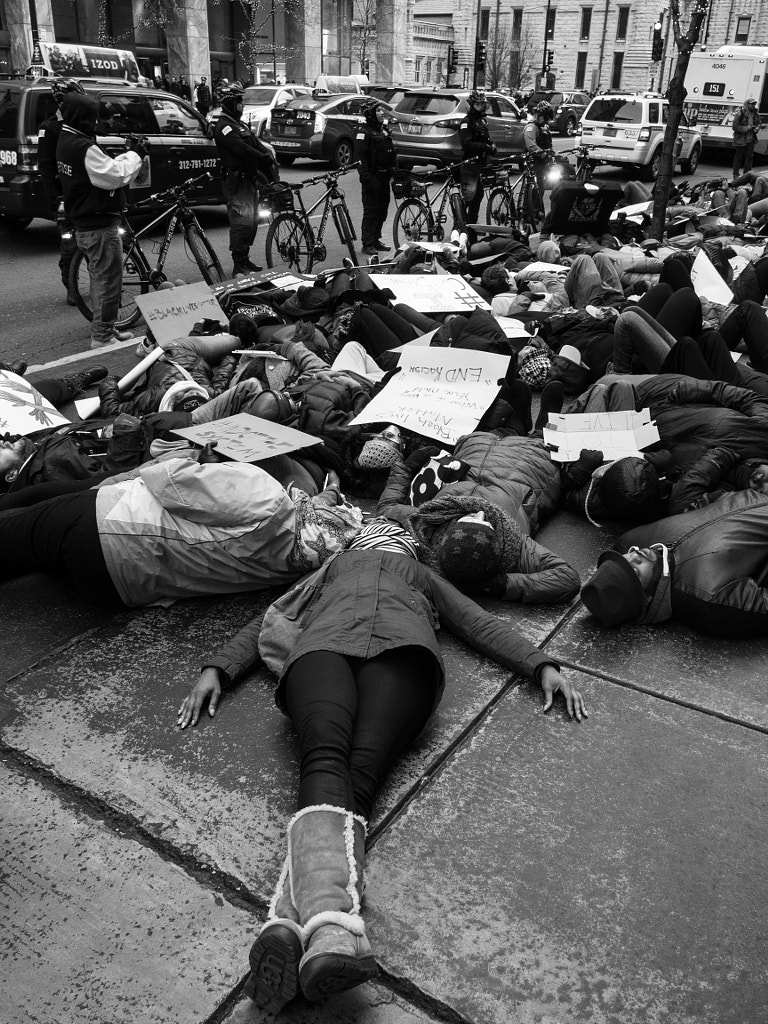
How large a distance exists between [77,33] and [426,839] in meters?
42.5

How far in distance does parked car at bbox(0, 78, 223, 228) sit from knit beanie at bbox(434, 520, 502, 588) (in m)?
7.59

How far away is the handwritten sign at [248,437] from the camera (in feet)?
12.9

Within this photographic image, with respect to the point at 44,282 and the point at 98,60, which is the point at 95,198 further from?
the point at 98,60

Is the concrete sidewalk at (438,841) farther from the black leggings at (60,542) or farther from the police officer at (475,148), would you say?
the police officer at (475,148)

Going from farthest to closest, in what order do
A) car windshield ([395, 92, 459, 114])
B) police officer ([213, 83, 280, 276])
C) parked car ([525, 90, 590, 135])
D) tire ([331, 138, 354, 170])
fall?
1. parked car ([525, 90, 590, 135])
2. tire ([331, 138, 354, 170])
3. car windshield ([395, 92, 459, 114])
4. police officer ([213, 83, 280, 276])

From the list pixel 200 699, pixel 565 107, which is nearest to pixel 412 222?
pixel 200 699

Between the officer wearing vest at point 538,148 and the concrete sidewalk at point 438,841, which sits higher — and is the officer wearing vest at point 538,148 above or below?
above

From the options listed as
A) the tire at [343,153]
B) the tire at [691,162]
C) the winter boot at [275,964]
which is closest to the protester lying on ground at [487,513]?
the winter boot at [275,964]

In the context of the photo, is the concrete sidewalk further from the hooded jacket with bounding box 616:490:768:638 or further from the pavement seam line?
the hooded jacket with bounding box 616:490:768:638

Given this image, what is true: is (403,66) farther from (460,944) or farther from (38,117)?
(460,944)

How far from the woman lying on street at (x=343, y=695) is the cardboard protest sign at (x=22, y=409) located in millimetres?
2427

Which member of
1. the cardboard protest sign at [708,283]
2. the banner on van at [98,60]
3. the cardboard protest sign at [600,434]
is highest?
the banner on van at [98,60]

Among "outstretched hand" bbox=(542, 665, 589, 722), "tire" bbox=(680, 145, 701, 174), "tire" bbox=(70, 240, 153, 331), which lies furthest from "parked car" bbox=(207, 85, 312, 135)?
"outstretched hand" bbox=(542, 665, 589, 722)

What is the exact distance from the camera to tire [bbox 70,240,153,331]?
25.4 ft
